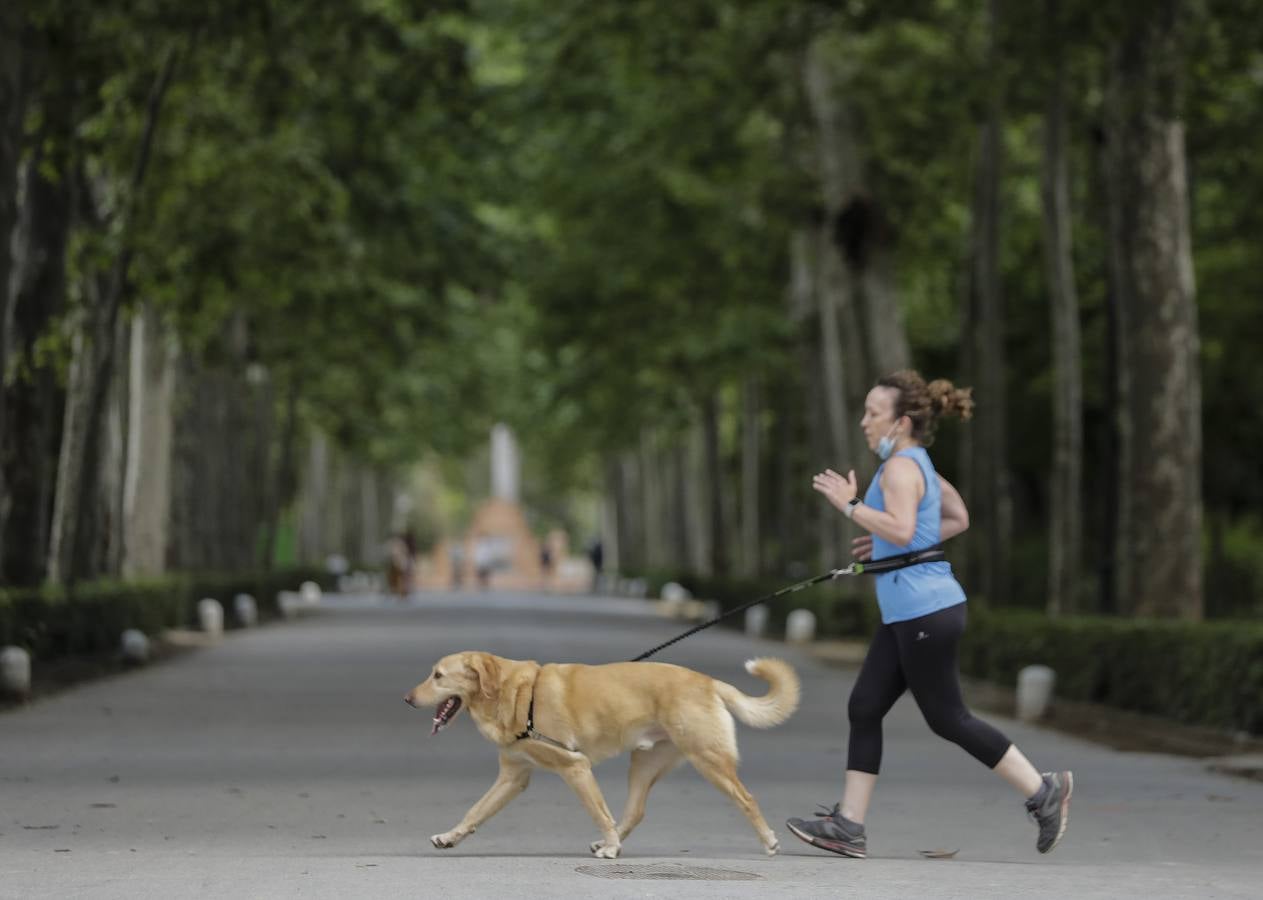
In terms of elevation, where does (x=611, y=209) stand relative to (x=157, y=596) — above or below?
above

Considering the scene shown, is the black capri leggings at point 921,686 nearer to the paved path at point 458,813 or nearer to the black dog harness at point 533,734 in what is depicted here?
the paved path at point 458,813

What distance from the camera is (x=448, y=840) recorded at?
10.0 m

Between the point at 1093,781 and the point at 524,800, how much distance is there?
3.87 m

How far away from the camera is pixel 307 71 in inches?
1044

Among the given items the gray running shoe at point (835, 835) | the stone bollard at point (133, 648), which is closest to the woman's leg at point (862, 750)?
the gray running shoe at point (835, 835)

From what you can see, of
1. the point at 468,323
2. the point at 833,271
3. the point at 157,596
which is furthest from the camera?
the point at 468,323

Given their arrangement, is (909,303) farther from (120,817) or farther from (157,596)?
(120,817)

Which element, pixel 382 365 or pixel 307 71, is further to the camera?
pixel 382 365

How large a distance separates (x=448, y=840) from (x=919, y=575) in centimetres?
224

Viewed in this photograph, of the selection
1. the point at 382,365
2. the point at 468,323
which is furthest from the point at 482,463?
the point at 382,365

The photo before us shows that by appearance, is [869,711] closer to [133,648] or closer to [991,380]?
[133,648]

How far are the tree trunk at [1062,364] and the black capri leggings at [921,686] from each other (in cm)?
1749

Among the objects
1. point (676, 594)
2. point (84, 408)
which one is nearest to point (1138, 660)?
point (84, 408)

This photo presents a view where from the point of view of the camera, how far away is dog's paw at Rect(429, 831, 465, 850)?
9.95 meters
